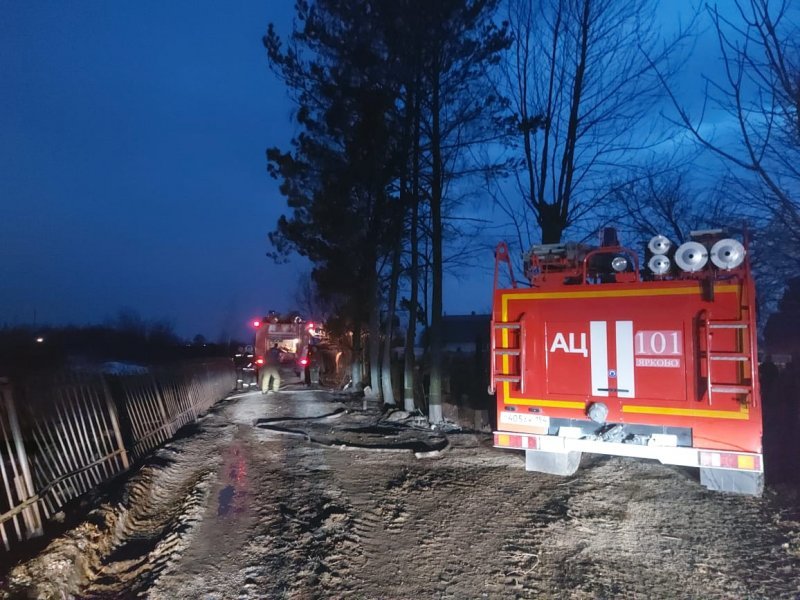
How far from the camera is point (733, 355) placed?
5719 mm

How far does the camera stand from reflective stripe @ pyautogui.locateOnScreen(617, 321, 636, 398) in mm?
6385

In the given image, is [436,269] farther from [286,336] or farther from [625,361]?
[286,336]

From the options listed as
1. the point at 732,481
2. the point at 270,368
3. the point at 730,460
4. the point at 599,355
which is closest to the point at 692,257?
the point at 599,355

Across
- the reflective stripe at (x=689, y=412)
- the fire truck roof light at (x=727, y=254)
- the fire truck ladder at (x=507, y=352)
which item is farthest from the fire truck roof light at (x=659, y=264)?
the fire truck ladder at (x=507, y=352)

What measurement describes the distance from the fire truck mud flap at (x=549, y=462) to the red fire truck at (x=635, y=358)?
0.01 m

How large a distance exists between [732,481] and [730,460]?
0.47 meters

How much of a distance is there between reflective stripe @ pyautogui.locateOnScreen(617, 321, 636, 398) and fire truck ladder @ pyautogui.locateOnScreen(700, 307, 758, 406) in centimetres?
74

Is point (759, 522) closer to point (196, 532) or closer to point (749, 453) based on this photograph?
point (749, 453)

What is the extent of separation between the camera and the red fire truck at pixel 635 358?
579cm

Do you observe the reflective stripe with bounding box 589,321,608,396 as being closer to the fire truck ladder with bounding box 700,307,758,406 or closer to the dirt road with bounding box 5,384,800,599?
the fire truck ladder with bounding box 700,307,758,406

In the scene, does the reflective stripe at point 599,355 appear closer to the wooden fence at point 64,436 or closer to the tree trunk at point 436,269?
the wooden fence at point 64,436

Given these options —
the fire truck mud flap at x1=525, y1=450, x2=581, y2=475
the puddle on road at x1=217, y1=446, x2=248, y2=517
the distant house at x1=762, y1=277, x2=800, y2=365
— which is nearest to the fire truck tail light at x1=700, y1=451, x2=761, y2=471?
the fire truck mud flap at x1=525, y1=450, x2=581, y2=475

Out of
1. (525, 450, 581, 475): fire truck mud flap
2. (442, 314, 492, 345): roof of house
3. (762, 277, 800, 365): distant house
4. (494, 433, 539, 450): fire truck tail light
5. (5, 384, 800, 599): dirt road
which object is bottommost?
(5, 384, 800, 599): dirt road

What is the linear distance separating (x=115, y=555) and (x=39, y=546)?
705 mm
